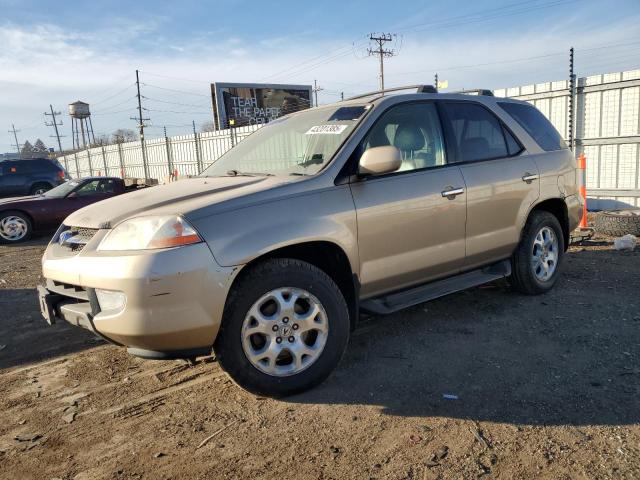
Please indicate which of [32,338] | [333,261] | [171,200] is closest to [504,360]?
[333,261]

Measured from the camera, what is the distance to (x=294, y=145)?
4000 mm

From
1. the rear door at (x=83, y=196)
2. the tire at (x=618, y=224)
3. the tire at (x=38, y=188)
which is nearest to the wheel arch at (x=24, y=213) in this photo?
the rear door at (x=83, y=196)

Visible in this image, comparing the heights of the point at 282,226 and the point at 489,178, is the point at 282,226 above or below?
below

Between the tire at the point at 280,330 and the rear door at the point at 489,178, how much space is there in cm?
151

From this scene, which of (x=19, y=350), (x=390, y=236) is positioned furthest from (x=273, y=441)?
(x=19, y=350)

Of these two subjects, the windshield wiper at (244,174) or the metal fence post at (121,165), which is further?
the metal fence post at (121,165)

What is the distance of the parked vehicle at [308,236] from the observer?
2.81 m

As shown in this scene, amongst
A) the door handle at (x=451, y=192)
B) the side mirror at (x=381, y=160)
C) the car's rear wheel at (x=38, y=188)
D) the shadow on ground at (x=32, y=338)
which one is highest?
the side mirror at (x=381, y=160)

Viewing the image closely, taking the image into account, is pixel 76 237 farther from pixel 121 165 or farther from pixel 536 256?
pixel 121 165

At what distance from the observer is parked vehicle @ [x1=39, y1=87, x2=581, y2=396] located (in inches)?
111

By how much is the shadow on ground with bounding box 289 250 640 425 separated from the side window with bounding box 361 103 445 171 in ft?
4.53

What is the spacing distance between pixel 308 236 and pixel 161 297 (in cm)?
94

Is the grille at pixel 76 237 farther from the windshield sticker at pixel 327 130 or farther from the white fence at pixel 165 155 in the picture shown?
the white fence at pixel 165 155

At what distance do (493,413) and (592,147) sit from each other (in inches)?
353
